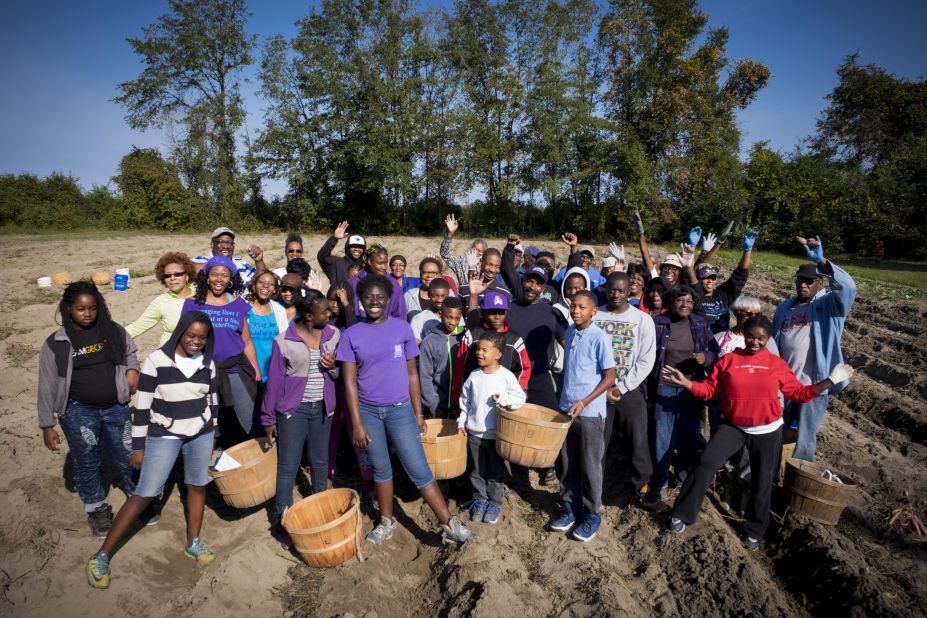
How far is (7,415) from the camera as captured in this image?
673 centimetres

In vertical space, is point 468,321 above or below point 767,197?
below

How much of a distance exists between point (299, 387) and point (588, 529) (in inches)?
111

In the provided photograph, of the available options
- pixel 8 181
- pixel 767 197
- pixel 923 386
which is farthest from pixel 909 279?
pixel 8 181

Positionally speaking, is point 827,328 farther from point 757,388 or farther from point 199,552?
point 199,552

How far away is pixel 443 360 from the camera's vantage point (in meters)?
4.88

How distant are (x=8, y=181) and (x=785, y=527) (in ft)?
128

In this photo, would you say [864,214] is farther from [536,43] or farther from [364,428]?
[364,428]

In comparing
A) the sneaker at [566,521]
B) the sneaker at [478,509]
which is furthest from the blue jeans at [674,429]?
the sneaker at [478,509]

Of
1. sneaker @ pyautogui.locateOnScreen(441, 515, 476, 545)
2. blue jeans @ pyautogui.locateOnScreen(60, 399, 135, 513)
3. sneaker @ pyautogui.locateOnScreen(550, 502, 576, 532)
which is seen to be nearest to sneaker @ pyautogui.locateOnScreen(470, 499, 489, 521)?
sneaker @ pyautogui.locateOnScreen(441, 515, 476, 545)

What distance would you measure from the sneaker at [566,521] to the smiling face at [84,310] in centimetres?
433

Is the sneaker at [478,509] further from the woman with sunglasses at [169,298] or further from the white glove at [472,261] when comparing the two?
the woman with sunglasses at [169,298]

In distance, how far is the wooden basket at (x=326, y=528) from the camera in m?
3.84

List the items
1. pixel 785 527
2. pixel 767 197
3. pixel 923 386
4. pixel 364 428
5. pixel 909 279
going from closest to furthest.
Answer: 1. pixel 364 428
2. pixel 785 527
3. pixel 923 386
4. pixel 909 279
5. pixel 767 197

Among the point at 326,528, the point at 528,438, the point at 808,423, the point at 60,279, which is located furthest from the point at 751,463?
the point at 60,279
